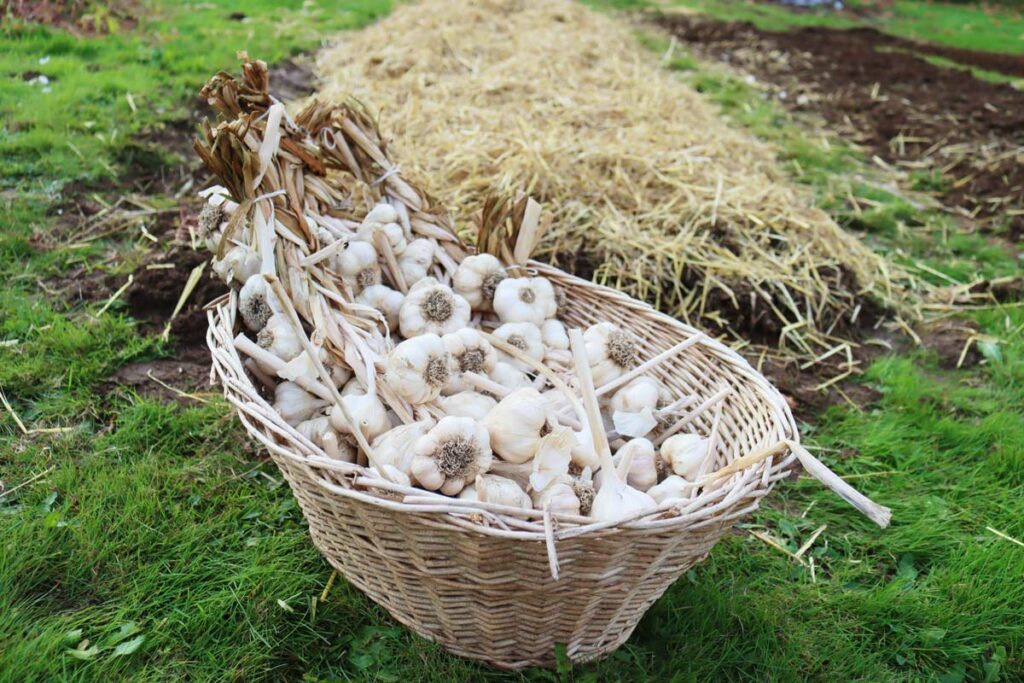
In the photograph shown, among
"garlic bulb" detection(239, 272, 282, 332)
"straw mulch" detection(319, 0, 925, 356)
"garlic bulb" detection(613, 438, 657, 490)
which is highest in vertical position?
"garlic bulb" detection(239, 272, 282, 332)

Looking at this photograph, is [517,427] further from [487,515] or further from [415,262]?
[415,262]

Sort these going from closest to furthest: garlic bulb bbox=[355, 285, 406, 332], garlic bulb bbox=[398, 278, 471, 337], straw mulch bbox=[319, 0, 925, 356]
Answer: garlic bulb bbox=[398, 278, 471, 337] → garlic bulb bbox=[355, 285, 406, 332] → straw mulch bbox=[319, 0, 925, 356]

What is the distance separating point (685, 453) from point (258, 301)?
4.29 feet

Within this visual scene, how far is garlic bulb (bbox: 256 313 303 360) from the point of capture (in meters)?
2.19

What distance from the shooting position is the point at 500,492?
1.87 meters

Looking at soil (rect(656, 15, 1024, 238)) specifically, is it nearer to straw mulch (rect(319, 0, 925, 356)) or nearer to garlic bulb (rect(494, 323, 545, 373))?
straw mulch (rect(319, 0, 925, 356))

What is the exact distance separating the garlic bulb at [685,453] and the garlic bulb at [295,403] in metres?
0.99

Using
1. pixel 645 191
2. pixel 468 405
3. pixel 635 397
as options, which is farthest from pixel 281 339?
pixel 645 191

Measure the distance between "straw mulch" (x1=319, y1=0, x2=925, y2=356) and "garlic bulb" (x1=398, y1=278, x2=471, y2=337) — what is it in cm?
138

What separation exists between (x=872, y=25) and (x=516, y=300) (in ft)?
41.3

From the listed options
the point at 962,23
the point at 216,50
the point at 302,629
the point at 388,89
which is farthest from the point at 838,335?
the point at 962,23

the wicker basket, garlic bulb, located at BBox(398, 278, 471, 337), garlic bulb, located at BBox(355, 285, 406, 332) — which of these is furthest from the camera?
garlic bulb, located at BBox(355, 285, 406, 332)

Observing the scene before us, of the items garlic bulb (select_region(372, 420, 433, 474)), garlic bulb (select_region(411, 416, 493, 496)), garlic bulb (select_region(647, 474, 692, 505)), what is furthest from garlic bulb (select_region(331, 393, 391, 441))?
garlic bulb (select_region(647, 474, 692, 505))

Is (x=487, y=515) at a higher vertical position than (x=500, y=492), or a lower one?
higher
